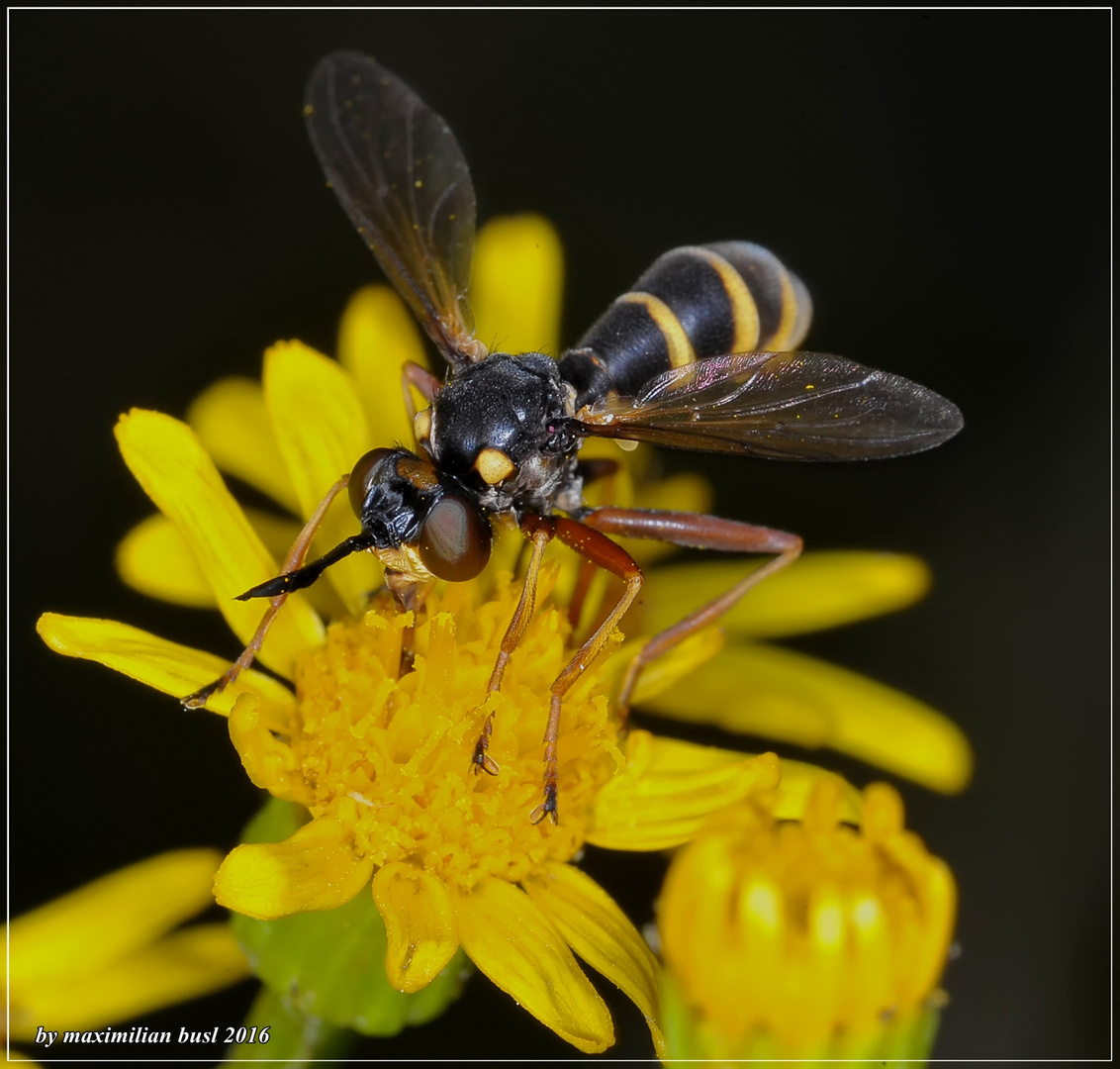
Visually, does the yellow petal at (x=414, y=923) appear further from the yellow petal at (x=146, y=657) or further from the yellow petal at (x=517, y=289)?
the yellow petal at (x=517, y=289)

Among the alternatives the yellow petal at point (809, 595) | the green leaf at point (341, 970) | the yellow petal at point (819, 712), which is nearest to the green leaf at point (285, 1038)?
the green leaf at point (341, 970)

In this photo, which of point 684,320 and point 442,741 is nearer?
point 442,741

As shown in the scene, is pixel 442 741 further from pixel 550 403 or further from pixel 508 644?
pixel 550 403

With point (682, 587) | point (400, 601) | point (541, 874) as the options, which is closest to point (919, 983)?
point (541, 874)

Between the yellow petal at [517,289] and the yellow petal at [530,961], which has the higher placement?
the yellow petal at [517,289]

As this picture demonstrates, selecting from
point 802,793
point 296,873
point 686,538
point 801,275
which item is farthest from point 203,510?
point 801,275

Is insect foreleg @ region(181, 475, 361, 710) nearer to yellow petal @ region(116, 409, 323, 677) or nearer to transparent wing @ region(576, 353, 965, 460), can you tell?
yellow petal @ region(116, 409, 323, 677)
